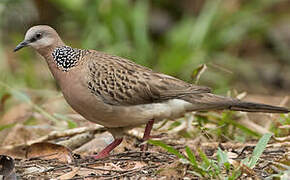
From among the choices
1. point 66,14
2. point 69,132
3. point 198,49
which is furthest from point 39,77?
point 69,132

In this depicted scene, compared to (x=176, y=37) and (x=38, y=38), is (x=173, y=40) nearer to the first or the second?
(x=176, y=37)

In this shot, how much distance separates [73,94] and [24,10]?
6.71m

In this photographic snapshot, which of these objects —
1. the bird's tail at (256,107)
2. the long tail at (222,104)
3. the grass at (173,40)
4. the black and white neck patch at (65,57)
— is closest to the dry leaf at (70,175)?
the black and white neck patch at (65,57)

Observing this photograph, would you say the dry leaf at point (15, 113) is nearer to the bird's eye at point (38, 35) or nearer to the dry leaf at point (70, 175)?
the bird's eye at point (38, 35)

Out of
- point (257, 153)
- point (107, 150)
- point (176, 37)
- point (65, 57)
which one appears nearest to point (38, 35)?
point (65, 57)

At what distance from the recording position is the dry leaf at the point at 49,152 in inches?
174

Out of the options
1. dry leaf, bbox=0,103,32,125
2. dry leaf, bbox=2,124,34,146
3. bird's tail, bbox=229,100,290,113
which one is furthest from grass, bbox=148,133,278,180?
dry leaf, bbox=0,103,32,125

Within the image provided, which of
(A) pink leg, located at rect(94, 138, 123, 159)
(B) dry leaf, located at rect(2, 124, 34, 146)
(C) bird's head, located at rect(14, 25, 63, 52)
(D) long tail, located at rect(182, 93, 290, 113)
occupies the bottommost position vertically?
(B) dry leaf, located at rect(2, 124, 34, 146)

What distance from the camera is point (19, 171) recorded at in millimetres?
4066

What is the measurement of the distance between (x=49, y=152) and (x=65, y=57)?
0.81 m

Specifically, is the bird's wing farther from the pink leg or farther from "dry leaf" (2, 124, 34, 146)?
"dry leaf" (2, 124, 34, 146)

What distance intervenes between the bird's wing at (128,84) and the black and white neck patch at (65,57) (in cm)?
10

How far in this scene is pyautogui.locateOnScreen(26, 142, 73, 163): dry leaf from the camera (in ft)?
14.5

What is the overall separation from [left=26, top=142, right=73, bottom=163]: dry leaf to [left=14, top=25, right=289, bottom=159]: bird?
27 centimetres
